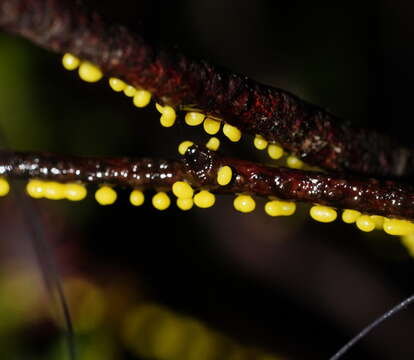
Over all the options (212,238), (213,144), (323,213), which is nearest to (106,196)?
(213,144)

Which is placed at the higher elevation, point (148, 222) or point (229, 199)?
point (229, 199)

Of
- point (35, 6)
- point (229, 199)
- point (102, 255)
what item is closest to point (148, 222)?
point (102, 255)

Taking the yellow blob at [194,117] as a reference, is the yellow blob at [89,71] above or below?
below

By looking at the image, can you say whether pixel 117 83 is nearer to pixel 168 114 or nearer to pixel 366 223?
pixel 168 114

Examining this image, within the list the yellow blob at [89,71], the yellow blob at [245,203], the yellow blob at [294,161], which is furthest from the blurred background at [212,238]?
the yellow blob at [89,71]

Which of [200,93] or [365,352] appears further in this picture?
[365,352]

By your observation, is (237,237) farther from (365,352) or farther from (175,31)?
(175,31)

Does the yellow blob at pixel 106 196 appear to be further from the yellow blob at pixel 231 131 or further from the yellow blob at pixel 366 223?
the yellow blob at pixel 366 223
